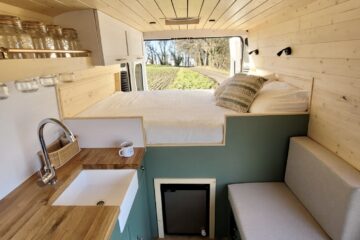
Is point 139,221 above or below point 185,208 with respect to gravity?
above

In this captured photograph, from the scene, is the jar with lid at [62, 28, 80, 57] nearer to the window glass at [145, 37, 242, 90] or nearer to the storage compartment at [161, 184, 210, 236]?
the storage compartment at [161, 184, 210, 236]

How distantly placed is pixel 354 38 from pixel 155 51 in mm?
3123

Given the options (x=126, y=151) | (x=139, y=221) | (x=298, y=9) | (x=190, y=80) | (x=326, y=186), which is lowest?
(x=139, y=221)

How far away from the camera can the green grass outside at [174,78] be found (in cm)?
403

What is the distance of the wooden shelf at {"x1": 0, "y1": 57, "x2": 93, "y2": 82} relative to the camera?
0.92 metres

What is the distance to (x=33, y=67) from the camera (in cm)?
109

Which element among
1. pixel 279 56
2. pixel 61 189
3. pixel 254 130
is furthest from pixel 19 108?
pixel 279 56

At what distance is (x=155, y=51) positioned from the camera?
154 inches

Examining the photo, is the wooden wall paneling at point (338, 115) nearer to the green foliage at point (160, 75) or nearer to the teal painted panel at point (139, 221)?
the teal painted panel at point (139, 221)

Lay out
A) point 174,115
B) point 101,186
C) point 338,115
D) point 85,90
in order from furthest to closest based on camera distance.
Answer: point 85,90 → point 174,115 → point 101,186 → point 338,115

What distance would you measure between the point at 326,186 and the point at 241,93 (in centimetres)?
97

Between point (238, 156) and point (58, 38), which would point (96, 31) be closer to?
point (58, 38)

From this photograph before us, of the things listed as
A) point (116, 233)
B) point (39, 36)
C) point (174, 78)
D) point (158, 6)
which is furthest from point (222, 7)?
point (174, 78)

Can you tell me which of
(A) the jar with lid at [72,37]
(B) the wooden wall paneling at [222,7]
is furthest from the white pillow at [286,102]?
(A) the jar with lid at [72,37]
